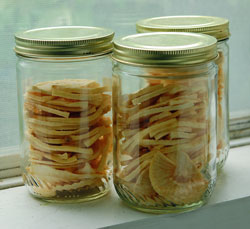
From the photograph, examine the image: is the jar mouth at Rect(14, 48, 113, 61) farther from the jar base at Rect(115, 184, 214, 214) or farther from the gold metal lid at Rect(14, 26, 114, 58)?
the jar base at Rect(115, 184, 214, 214)

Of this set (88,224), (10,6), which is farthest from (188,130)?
(10,6)

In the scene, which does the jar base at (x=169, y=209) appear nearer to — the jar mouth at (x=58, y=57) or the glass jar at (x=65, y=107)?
the glass jar at (x=65, y=107)

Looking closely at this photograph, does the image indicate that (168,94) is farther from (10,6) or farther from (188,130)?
(10,6)

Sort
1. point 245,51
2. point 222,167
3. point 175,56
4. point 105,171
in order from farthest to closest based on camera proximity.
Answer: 1. point 245,51
2. point 222,167
3. point 105,171
4. point 175,56

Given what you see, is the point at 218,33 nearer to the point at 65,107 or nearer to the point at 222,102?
the point at 222,102

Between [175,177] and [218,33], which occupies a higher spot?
[218,33]

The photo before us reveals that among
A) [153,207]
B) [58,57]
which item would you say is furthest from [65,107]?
[153,207]

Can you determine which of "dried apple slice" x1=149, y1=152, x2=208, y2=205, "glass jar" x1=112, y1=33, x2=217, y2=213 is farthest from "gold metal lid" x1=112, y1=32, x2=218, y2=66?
"dried apple slice" x1=149, y1=152, x2=208, y2=205

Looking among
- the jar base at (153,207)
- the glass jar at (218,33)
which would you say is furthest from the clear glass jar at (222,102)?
the jar base at (153,207)
